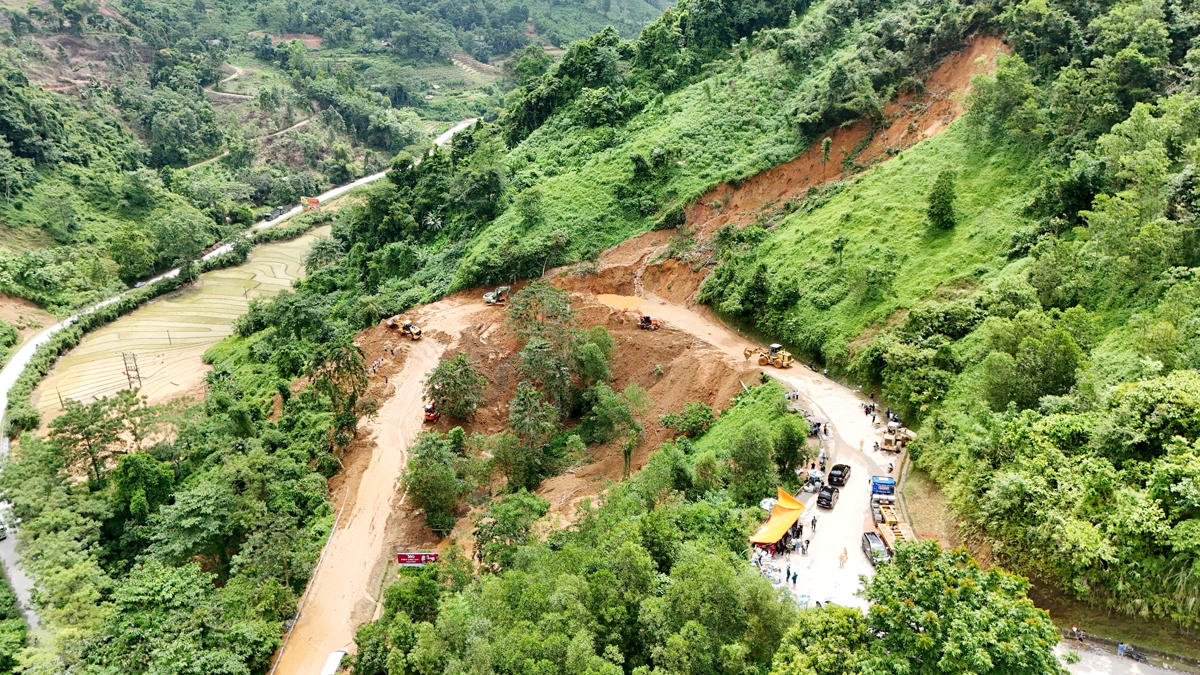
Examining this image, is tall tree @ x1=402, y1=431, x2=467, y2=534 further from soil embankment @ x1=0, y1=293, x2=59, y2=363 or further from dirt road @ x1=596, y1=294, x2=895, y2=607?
soil embankment @ x1=0, y1=293, x2=59, y2=363

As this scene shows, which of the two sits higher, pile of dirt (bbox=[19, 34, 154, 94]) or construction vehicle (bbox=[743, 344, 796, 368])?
pile of dirt (bbox=[19, 34, 154, 94])

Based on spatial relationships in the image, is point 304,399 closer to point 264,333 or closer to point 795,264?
point 264,333

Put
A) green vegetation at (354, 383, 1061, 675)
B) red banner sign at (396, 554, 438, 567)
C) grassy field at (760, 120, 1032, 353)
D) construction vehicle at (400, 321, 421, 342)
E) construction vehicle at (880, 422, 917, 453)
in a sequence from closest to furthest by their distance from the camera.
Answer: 1. green vegetation at (354, 383, 1061, 675)
2. construction vehicle at (880, 422, 917, 453)
3. red banner sign at (396, 554, 438, 567)
4. grassy field at (760, 120, 1032, 353)
5. construction vehicle at (400, 321, 421, 342)

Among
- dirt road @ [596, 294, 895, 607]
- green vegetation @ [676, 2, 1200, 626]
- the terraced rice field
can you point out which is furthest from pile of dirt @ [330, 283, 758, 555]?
the terraced rice field

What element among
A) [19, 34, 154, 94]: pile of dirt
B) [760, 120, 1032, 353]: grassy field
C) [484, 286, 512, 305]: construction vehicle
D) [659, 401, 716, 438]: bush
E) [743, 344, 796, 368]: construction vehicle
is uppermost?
[19, 34, 154, 94]: pile of dirt

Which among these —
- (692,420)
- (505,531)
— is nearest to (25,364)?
(505,531)
